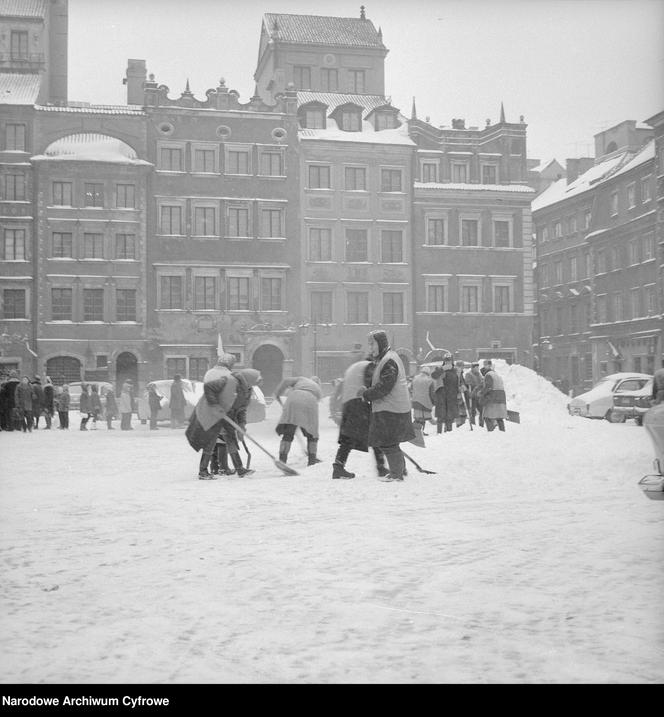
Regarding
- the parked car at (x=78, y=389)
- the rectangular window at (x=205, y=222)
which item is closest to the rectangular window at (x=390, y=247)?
the rectangular window at (x=205, y=222)

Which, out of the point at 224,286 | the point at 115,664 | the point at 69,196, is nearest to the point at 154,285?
the point at 224,286

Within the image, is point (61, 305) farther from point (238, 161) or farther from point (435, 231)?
point (238, 161)

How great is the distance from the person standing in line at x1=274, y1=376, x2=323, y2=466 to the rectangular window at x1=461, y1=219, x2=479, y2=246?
16.5ft

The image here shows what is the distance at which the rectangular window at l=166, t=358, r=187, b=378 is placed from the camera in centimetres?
1917

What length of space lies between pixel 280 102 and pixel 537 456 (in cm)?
1306

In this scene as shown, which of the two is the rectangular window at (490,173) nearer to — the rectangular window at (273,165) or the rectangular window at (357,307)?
the rectangular window at (273,165)

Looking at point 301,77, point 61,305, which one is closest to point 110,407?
point 61,305

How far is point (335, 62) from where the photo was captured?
23.8 meters

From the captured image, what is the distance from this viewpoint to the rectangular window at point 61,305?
15562 millimetres

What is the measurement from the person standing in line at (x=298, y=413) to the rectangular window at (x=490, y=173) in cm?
1027

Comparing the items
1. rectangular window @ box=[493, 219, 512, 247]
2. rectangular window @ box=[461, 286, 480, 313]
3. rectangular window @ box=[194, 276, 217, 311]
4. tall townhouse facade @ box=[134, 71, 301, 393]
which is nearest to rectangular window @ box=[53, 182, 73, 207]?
tall townhouse facade @ box=[134, 71, 301, 393]

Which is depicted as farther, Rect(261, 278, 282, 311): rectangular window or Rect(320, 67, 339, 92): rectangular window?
Rect(320, 67, 339, 92): rectangular window

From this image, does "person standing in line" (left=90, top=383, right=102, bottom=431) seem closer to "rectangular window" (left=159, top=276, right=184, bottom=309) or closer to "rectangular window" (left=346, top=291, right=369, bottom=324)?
"rectangular window" (left=159, top=276, right=184, bottom=309)
